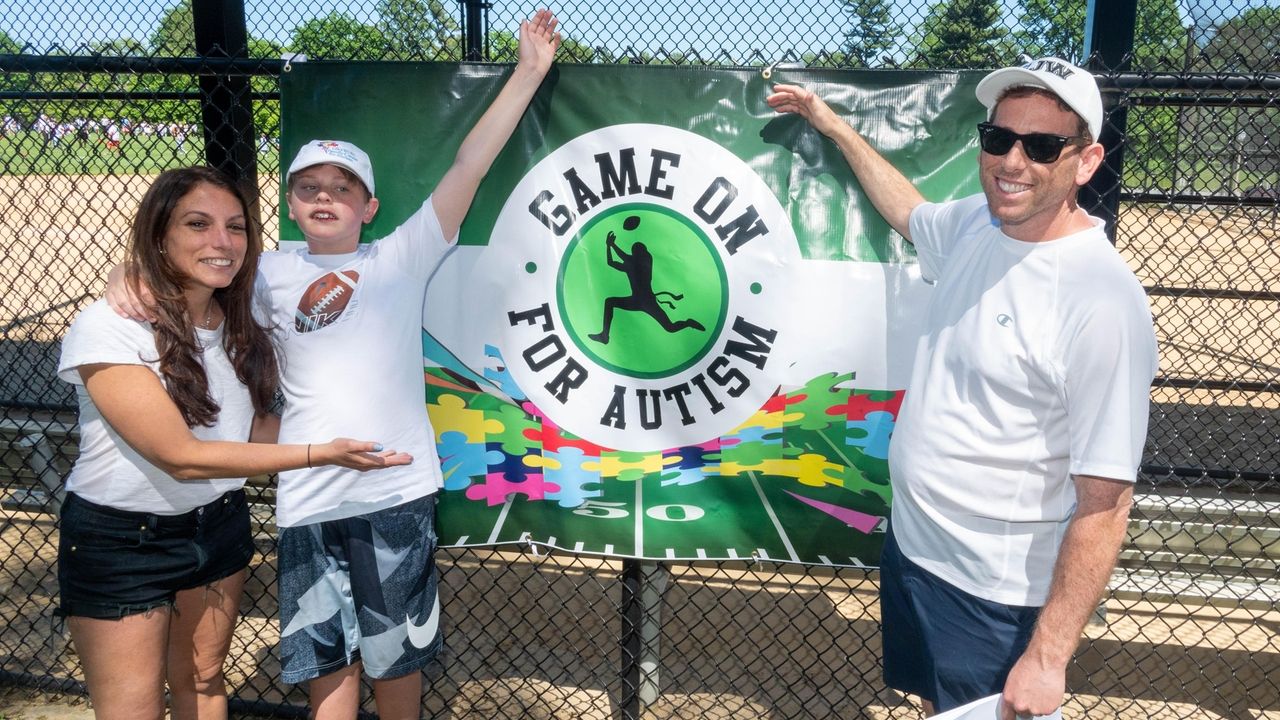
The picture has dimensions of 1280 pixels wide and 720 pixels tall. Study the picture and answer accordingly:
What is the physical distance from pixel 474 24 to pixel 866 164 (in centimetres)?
426

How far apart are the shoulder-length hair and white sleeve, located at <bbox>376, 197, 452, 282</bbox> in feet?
1.14

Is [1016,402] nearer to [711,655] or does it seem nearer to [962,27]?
[711,655]

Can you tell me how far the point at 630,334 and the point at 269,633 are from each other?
2291mm

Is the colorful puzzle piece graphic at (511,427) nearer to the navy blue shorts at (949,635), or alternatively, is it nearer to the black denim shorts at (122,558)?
the black denim shorts at (122,558)

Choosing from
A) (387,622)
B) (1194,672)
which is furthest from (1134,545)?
(387,622)

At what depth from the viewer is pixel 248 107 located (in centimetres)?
276

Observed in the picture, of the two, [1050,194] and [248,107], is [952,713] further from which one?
[248,107]

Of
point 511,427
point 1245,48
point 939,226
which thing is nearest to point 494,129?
point 511,427

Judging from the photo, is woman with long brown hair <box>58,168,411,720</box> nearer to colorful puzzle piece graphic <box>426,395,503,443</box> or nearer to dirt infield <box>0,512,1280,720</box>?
colorful puzzle piece graphic <box>426,395,503,443</box>

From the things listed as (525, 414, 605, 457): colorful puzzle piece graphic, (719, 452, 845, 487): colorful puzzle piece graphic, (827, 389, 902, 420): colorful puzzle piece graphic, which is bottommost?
(719, 452, 845, 487): colorful puzzle piece graphic

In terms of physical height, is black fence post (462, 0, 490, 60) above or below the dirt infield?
above

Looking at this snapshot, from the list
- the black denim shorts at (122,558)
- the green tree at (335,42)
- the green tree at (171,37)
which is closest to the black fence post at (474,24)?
the green tree at (335,42)

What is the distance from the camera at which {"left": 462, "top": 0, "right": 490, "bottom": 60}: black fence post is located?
206 inches

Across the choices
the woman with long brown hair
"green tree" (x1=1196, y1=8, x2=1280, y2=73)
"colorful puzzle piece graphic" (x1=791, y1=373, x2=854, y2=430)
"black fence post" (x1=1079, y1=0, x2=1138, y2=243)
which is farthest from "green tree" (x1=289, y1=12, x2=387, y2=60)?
"green tree" (x1=1196, y1=8, x2=1280, y2=73)
